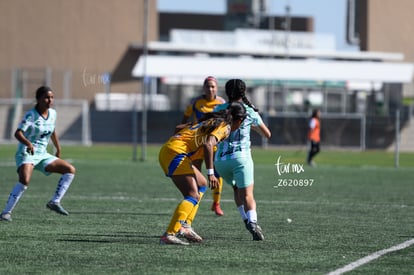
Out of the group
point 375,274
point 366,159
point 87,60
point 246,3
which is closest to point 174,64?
point 87,60

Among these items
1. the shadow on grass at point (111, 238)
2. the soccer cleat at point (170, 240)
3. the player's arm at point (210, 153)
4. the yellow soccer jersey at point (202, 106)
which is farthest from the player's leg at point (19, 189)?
the player's arm at point (210, 153)

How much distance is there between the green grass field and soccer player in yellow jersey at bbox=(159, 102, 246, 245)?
31 cm

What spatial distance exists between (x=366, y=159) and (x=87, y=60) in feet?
93.0

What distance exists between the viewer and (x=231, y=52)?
2859 inches

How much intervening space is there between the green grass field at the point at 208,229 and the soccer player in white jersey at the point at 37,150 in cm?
33

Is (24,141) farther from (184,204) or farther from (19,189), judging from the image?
(184,204)

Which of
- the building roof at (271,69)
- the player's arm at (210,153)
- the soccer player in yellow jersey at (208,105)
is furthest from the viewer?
the building roof at (271,69)

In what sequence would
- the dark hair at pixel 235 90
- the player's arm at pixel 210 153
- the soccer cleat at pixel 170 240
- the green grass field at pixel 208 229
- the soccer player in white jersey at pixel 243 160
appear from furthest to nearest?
1. the soccer player in white jersey at pixel 243 160
2. the dark hair at pixel 235 90
3. the soccer cleat at pixel 170 240
4. the player's arm at pixel 210 153
5. the green grass field at pixel 208 229

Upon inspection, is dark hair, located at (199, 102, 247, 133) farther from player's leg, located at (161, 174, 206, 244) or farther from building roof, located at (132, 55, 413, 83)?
building roof, located at (132, 55, 413, 83)

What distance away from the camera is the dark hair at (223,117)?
12.1 m

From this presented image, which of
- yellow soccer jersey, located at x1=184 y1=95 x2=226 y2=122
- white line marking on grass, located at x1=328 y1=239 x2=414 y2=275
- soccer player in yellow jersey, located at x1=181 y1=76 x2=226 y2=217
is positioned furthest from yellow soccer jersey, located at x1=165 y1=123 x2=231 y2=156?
yellow soccer jersey, located at x1=184 y1=95 x2=226 y2=122

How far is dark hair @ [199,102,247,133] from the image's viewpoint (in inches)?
475

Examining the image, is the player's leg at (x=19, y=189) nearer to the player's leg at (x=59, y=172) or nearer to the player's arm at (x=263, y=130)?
the player's leg at (x=59, y=172)

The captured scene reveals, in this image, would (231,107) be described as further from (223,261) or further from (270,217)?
(270,217)
